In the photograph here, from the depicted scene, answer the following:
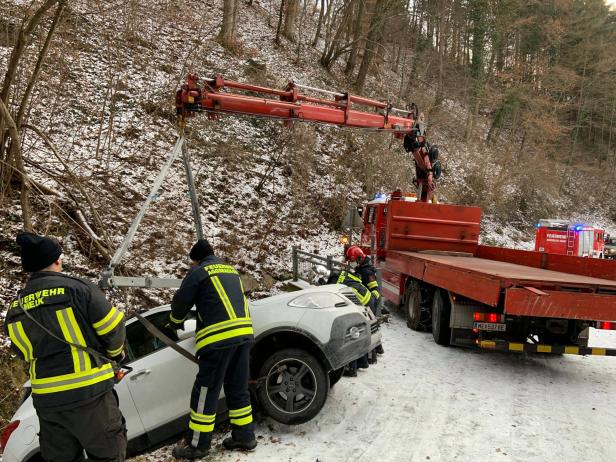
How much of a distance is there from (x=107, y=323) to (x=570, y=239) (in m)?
19.2

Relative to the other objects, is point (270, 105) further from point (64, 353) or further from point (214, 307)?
point (64, 353)

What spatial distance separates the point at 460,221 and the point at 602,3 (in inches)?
1325

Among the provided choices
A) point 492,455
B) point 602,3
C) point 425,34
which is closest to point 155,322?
point 492,455

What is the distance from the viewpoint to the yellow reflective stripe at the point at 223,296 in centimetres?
368

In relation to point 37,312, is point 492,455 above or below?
below

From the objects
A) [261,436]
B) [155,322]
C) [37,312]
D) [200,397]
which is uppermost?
[37,312]

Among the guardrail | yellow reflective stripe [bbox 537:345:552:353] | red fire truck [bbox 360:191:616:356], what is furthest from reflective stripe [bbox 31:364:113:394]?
the guardrail

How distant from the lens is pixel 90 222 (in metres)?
8.96

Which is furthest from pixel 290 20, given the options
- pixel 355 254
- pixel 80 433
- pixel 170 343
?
pixel 80 433

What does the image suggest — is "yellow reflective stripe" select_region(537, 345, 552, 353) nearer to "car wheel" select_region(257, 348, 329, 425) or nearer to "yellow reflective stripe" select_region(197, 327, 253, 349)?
"car wheel" select_region(257, 348, 329, 425)

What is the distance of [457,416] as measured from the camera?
456cm

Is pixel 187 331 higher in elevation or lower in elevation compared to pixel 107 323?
lower

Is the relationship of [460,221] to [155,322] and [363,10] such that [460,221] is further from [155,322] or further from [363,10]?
[363,10]

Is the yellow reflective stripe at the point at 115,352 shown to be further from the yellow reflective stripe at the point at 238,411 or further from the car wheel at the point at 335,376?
the car wheel at the point at 335,376
